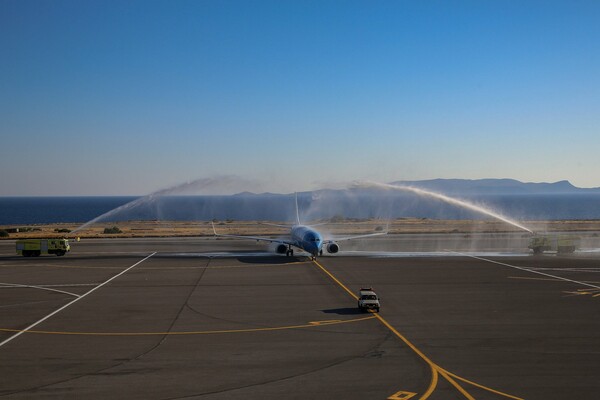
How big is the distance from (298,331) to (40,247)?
55.1 metres

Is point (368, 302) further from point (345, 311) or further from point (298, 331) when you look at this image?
point (298, 331)

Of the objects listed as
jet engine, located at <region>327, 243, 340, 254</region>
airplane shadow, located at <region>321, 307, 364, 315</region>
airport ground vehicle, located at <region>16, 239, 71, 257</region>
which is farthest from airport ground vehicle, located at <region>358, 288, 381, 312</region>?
airport ground vehicle, located at <region>16, 239, 71, 257</region>

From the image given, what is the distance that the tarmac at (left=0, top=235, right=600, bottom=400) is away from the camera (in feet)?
74.5

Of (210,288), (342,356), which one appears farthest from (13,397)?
(210,288)

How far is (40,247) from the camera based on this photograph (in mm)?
75438

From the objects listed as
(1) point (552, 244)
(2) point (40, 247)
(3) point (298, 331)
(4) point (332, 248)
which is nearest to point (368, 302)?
(3) point (298, 331)

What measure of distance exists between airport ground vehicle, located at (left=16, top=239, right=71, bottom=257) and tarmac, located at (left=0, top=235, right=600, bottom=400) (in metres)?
10.3

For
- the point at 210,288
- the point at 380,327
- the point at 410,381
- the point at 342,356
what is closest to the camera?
the point at 410,381

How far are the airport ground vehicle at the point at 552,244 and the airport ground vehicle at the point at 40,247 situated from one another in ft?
208

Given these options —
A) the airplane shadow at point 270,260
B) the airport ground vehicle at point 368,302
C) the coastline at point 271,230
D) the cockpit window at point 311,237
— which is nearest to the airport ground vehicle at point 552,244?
the coastline at point 271,230

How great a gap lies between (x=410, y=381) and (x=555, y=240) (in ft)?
206

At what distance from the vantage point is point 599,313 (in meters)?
37.7

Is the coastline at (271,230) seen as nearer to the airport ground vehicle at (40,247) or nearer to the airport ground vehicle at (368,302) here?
the airport ground vehicle at (40,247)

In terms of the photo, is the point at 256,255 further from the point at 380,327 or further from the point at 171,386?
the point at 171,386
